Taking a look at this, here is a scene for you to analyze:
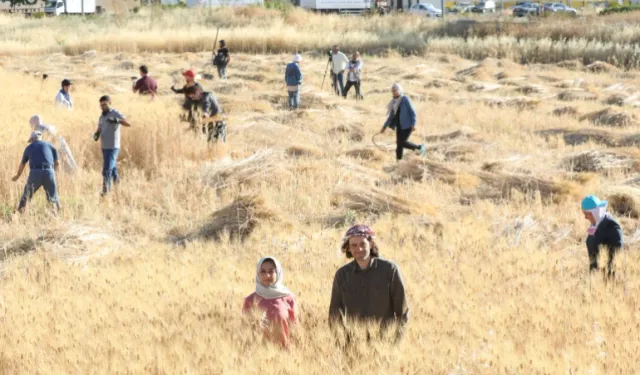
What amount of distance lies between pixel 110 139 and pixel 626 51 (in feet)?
73.0

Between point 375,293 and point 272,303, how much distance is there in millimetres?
726

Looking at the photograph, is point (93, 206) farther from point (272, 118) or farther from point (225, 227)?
point (272, 118)

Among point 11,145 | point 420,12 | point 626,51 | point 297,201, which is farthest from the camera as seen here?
point 420,12

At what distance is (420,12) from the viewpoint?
53375mm

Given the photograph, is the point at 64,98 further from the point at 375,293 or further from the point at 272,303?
the point at 375,293

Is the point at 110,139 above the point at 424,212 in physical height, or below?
above

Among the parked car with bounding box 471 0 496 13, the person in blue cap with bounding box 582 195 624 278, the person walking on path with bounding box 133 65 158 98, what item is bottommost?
the person in blue cap with bounding box 582 195 624 278

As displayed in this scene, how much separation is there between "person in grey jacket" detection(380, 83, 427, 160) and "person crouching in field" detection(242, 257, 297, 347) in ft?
25.1

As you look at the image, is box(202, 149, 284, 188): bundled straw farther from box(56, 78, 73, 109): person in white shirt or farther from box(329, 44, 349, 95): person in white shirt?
box(329, 44, 349, 95): person in white shirt

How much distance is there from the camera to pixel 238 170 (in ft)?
38.9

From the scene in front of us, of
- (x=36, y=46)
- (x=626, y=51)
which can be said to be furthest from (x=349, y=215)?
(x=36, y=46)

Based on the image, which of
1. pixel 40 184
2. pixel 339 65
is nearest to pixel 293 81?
pixel 339 65

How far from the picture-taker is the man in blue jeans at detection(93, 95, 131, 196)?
11.4m

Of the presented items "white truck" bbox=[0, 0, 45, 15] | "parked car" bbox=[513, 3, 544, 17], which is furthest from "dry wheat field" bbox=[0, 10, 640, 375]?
"white truck" bbox=[0, 0, 45, 15]
